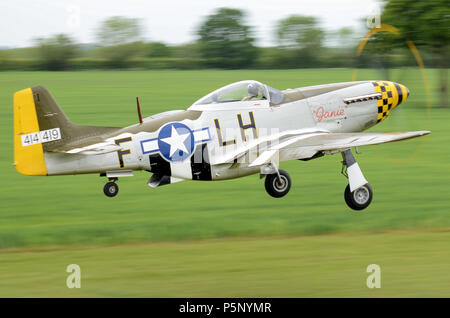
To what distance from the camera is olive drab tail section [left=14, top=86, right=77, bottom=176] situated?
10750 mm

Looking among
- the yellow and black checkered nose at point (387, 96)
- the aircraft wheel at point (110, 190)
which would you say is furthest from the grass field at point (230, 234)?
the yellow and black checkered nose at point (387, 96)

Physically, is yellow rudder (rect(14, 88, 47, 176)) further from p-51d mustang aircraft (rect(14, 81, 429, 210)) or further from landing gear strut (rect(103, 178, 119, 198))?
landing gear strut (rect(103, 178, 119, 198))

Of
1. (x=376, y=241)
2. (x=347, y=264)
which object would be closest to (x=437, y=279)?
(x=347, y=264)

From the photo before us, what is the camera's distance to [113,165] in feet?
35.8

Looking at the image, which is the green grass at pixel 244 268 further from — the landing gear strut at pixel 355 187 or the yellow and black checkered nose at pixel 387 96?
the yellow and black checkered nose at pixel 387 96

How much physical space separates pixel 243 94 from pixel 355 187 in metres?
2.63

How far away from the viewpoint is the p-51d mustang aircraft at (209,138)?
35.4ft

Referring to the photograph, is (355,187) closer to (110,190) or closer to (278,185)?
(278,185)

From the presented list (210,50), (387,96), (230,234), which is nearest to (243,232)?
(230,234)

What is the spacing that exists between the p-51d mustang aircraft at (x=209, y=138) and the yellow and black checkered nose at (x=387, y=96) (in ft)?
1.82

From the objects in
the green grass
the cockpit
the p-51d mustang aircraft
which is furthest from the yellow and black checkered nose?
the green grass

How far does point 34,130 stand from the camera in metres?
10.8

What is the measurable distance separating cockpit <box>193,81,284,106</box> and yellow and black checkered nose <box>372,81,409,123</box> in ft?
7.09
